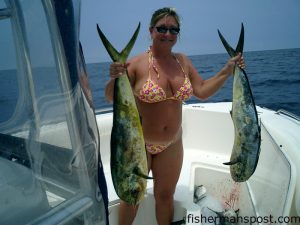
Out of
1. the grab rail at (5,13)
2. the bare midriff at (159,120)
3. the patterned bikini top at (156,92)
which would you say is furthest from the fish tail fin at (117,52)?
the bare midriff at (159,120)

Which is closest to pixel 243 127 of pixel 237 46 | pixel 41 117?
pixel 237 46

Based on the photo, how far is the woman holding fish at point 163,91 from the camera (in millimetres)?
2342

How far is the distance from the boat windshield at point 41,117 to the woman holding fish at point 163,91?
1.25m

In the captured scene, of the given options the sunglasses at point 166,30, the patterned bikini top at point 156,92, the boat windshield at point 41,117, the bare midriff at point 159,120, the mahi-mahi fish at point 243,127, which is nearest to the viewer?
the boat windshield at point 41,117

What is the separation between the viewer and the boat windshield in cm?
104

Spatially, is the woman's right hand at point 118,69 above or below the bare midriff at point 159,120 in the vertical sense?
above

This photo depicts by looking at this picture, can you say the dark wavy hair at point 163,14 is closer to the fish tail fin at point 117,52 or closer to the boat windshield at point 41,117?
the fish tail fin at point 117,52

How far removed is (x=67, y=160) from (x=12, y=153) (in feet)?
0.76

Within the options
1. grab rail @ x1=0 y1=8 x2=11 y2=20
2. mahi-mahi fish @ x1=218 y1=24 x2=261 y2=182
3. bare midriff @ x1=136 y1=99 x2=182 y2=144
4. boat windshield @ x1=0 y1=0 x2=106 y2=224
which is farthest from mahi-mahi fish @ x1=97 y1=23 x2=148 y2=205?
bare midriff @ x1=136 y1=99 x2=182 y2=144

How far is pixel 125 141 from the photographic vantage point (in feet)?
5.25

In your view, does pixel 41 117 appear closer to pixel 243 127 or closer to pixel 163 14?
pixel 243 127

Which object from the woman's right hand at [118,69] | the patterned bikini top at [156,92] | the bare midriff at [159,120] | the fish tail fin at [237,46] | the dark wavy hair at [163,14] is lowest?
the bare midriff at [159,120]

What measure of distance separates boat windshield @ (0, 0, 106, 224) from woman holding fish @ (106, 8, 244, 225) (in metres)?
1.25

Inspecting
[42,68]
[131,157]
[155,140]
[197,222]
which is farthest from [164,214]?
[42,68]
